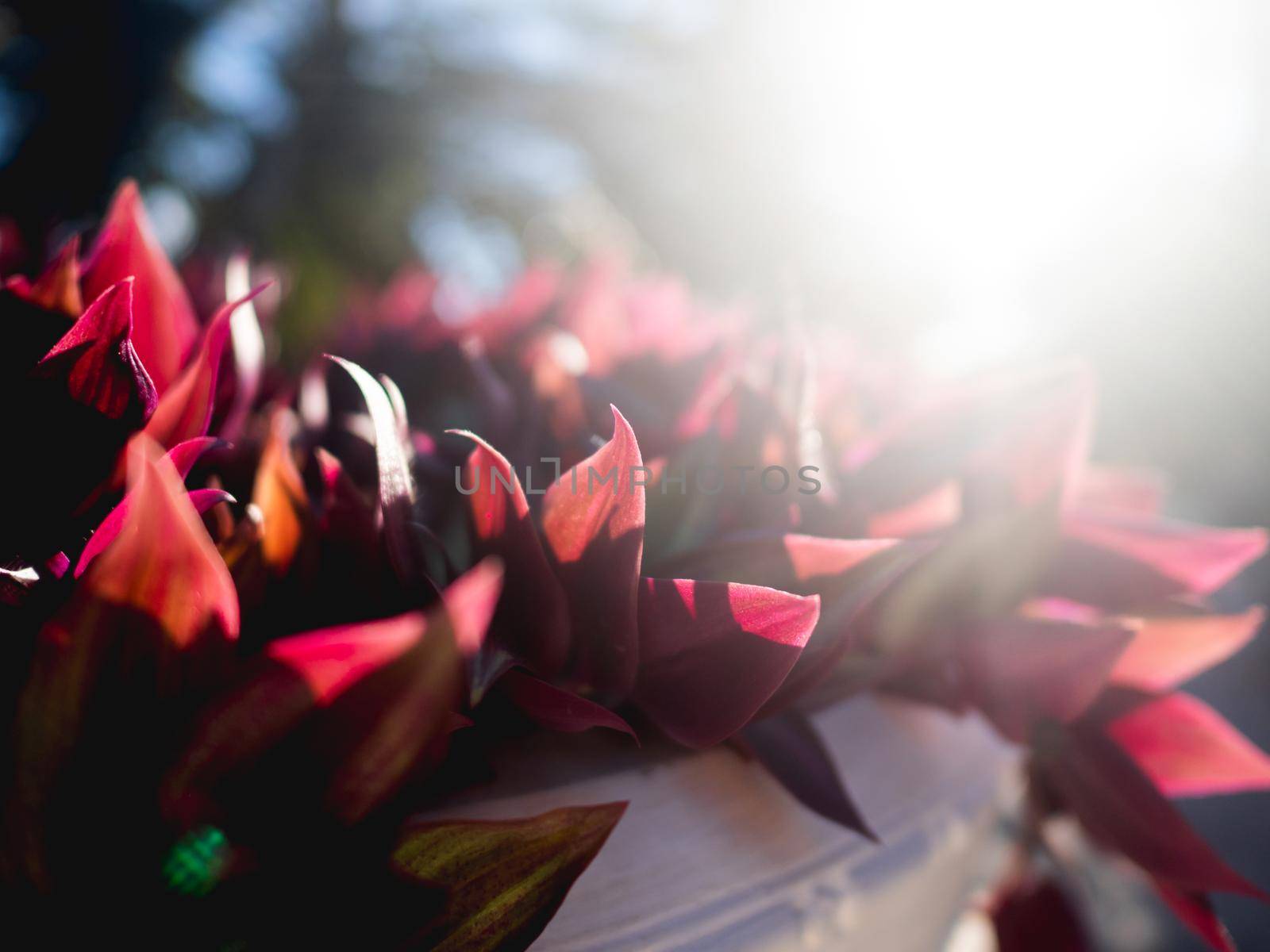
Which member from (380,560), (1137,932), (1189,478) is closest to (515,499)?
(380,560)

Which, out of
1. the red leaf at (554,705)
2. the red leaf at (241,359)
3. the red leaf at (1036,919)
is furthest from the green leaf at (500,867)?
the red leaf at (1036,919)

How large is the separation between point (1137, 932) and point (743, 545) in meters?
0.69

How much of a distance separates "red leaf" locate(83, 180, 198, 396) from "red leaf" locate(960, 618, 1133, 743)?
0.23 m

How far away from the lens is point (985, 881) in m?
0.31

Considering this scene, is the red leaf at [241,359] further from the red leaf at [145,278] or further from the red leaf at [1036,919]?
the red leaf at [1036,919]

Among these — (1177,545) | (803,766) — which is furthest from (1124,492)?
→ (803,766)

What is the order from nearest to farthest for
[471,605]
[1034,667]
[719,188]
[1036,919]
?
[471,605] < [1034,667] < [1036,919] < [719,188]

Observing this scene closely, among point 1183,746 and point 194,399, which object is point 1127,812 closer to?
point 1183,746

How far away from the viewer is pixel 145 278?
0.19 meters

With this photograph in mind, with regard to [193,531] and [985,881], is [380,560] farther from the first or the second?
[985,881]

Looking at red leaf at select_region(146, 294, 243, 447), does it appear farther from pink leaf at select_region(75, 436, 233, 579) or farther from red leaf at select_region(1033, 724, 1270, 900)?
red leaf at select_region(1033, 724, 1270, 900)

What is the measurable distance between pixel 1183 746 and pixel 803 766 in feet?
0.44

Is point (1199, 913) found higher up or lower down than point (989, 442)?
lower down

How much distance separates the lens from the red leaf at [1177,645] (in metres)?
0.24
